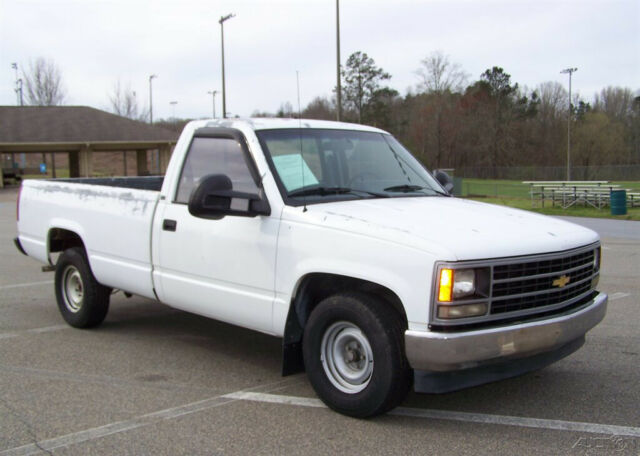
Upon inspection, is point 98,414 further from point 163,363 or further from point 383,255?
point 383,255

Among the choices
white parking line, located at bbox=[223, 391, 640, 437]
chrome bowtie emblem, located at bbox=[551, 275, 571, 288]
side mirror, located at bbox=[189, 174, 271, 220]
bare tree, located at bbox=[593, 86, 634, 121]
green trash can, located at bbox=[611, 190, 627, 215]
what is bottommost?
white parking line, located at bbox=[223, 391, 640, 437]

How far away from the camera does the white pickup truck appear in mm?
3795

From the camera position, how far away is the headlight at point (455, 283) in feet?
12.1

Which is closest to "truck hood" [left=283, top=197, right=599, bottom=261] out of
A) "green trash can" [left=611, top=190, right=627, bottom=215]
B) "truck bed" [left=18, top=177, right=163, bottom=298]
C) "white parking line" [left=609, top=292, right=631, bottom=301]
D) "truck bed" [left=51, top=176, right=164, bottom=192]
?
"truck bed" [left=18, top=177, right=163, bottom=298]

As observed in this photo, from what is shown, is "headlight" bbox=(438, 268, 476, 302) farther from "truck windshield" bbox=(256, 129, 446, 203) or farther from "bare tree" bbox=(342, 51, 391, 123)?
"bare tree" bbox=(342, 51, 391, 123)

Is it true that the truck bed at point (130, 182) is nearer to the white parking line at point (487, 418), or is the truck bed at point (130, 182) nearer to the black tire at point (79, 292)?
the black tire at point (79, 292)

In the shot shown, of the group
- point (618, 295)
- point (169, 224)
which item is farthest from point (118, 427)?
point (618, 295)

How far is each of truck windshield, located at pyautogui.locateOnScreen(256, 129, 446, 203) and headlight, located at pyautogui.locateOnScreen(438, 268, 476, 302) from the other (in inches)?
52.2

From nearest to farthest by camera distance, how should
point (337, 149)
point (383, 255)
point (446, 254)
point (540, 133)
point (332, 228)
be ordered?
point (446, 254)
point (383, 255)
point (332, 228)
point (337, 149)
point (540, 133)

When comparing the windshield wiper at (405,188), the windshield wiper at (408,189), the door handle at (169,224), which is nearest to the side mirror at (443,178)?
the windshield wiper at (408,189)

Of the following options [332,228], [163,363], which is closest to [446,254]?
[332,228]

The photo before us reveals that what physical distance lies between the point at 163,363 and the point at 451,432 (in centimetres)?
262

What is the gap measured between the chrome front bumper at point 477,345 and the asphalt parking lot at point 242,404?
1.65ft

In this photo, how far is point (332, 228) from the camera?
13.8 feet
